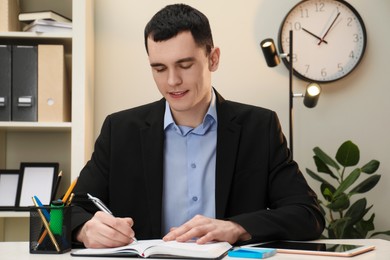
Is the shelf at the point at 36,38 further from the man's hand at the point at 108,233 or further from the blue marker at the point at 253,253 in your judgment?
the blue marker at the point at 253,253

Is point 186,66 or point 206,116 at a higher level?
point 186,66

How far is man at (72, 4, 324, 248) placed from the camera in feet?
6.54

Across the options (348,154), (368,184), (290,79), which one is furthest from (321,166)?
(290,79)

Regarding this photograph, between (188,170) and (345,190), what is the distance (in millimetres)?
1575

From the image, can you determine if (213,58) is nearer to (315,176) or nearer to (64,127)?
(64,127)

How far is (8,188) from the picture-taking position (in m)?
3.24

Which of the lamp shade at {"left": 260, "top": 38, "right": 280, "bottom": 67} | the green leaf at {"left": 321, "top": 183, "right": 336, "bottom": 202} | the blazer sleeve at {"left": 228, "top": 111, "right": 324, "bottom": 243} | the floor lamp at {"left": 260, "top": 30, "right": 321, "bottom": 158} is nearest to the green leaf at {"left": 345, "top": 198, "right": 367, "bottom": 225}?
the green leaf at {"left": 321, "top": 183, "right": 336, "bottom": 202}

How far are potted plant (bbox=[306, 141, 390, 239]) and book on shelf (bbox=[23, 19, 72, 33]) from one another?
4.39ft

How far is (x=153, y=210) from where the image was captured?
203cm

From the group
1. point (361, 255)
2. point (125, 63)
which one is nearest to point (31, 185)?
point (125, 63)

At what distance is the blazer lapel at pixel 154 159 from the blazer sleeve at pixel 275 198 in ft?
0.73

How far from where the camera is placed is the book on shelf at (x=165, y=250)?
1.48 metres

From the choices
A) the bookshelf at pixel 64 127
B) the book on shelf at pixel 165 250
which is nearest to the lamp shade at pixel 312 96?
the bookshelf at pixel 64 127

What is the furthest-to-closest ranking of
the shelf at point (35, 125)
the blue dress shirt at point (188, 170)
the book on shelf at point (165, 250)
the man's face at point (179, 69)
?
the shelf at point (35, 125), the blue dress shirt at point (188, 170), the man's face at point (179, 69), the book on shelf at point (165, 250)
